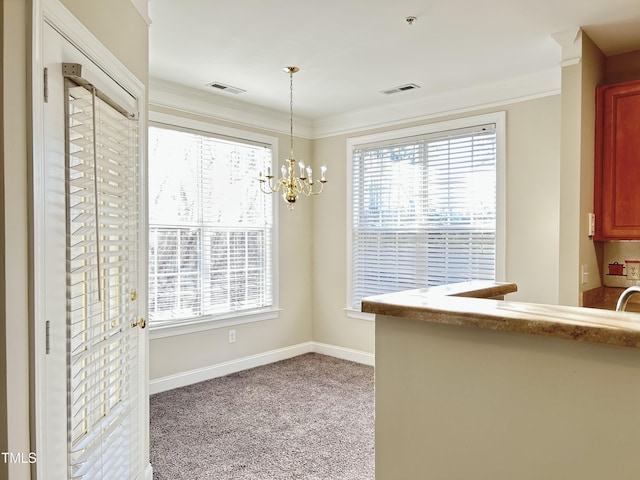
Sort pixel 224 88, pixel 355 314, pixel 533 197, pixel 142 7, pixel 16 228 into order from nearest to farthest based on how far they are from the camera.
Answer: pixel 16 228
pixel 142 7
pixel 533 197
pixel 224 88
pixel 355 314

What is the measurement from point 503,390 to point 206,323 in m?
3.43

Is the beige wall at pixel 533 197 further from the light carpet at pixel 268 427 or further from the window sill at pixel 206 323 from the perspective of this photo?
the window sill at pixel 206 323

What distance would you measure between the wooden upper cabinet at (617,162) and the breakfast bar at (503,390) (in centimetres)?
200

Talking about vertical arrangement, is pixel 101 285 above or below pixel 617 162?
below

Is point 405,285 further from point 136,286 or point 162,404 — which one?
point 136,286

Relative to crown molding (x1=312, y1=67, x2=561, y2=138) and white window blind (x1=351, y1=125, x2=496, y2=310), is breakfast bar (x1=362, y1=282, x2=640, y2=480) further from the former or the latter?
crown molding (x1=312, y1=67, x2=561, y2=138)

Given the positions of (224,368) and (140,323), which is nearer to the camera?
(140,323)

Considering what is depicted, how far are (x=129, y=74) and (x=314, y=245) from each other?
11.4 feet

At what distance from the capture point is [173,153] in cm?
405

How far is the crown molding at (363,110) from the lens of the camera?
3.81m

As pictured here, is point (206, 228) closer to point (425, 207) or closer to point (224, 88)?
point (224, 88)

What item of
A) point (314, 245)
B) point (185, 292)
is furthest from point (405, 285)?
point (185, 292)

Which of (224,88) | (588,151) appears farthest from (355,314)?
(588,151)

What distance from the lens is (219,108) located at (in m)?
4.40
